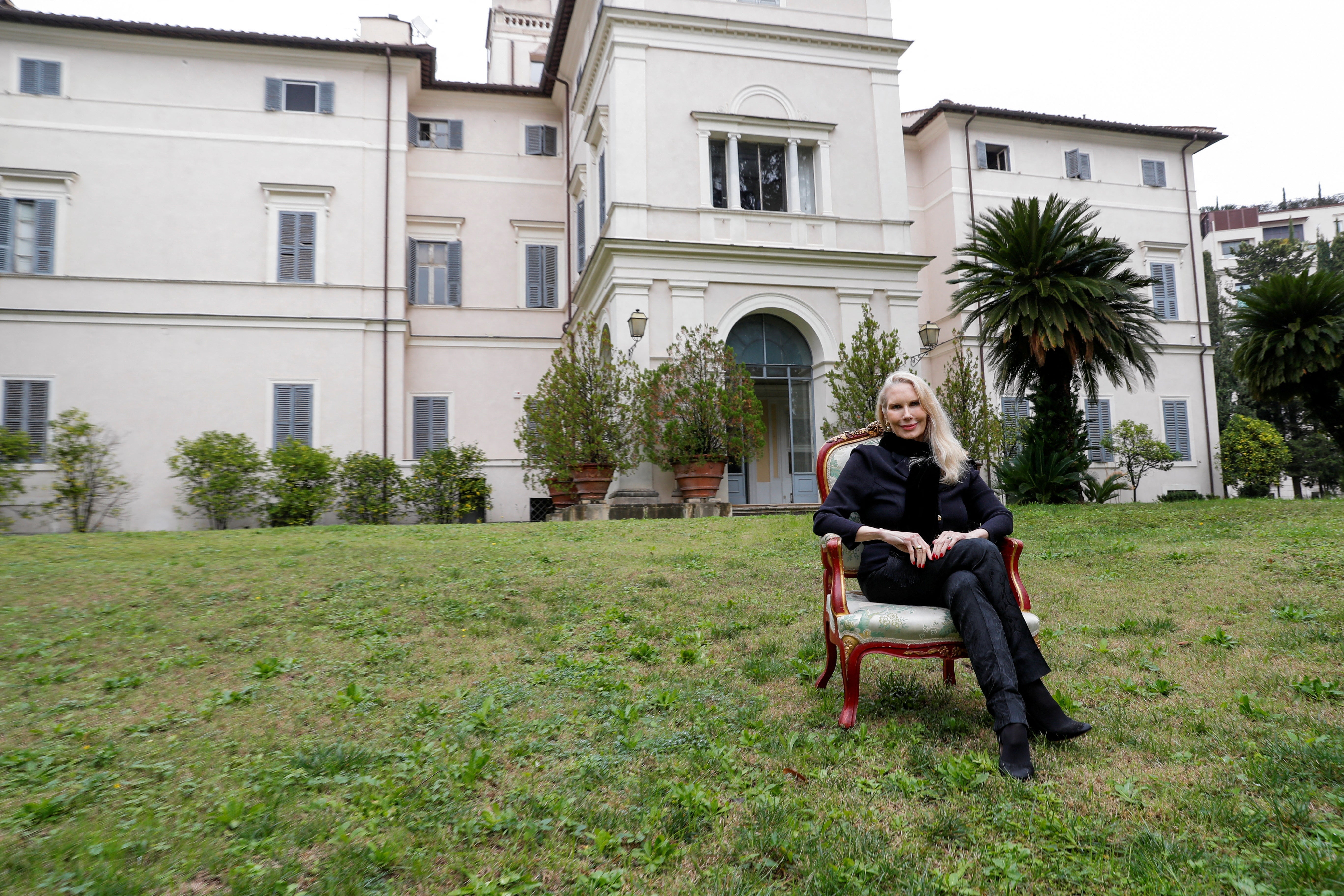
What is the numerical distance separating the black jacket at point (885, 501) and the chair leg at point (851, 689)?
399 millimetres

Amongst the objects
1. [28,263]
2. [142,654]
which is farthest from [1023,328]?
[28,263]

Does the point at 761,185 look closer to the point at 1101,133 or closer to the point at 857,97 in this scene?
the point at 857,97

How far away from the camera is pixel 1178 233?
25578mm

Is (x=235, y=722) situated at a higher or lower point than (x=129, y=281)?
lower

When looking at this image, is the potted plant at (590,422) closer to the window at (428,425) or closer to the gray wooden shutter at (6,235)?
the window at (428,425)

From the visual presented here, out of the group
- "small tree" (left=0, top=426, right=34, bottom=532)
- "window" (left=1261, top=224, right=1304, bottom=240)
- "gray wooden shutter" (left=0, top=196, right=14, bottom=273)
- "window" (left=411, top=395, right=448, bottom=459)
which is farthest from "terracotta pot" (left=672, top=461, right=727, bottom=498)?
"window" (left=1261, top=224, right=1304, bottom=240)

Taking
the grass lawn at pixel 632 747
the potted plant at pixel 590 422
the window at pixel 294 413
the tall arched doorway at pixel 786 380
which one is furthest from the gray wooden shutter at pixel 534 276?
the grass lawn at pixel 632 747

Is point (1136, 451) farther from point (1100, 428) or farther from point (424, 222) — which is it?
point (424, 222)

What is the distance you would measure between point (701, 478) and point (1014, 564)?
10.8m

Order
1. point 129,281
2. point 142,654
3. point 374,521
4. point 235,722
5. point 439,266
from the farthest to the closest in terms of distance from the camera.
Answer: point 439,266, point 129,281, point 374,521, point 142,654, point 235,722

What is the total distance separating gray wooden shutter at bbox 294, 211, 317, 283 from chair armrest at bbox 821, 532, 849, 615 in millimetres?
18294

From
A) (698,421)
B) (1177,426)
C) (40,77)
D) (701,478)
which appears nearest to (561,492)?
(701,478)

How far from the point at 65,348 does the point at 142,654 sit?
16709 mm

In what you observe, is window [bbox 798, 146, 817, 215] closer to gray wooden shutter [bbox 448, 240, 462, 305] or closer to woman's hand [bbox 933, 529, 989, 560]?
gray wooden shutter [bbox 448, 240, 462, 305]
